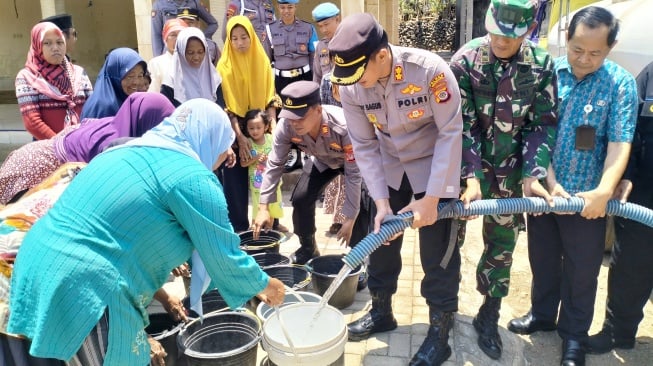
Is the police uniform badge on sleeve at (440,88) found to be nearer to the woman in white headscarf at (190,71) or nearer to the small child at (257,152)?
the small child at (257,152)

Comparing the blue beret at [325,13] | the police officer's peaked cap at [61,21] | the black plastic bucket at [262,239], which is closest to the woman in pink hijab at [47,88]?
the police officer's peaked cap at [61,21]

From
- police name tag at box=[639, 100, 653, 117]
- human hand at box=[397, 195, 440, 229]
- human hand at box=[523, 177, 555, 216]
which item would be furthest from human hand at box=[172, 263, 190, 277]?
police name tag at box=[639, 100, 653, 117]

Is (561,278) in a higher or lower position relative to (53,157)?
lower

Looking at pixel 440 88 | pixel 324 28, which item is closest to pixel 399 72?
pixel 440 88

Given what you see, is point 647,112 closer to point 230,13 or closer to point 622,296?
point 622,296

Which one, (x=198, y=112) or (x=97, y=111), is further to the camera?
(x=97, y=111)

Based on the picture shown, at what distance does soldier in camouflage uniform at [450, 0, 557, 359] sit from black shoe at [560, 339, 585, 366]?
0.39 meters

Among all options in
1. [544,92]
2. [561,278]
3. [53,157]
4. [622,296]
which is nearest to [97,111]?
[53,157]

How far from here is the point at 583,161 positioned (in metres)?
2.94

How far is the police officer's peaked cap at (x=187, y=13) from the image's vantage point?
5.76 metres

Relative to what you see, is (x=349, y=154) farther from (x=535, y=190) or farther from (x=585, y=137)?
(x=585, y=137)

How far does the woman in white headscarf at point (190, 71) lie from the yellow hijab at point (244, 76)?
24 centimetres

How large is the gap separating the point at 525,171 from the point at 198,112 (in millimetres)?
1742

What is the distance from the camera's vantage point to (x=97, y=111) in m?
3.81
